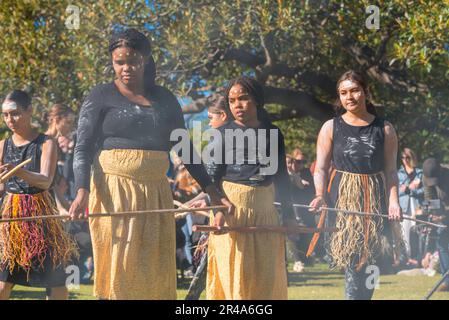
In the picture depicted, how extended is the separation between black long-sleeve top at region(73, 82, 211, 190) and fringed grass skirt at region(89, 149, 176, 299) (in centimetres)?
6

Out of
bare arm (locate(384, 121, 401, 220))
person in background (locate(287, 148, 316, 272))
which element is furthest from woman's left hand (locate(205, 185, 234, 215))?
person in background (locate(287, 148, 316, 272))

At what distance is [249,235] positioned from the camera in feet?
21.3

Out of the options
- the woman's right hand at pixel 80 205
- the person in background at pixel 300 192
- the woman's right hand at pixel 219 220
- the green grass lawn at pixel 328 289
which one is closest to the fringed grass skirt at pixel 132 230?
the woman's right hand at pixel 80 205

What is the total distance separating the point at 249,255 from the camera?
21.2 ft

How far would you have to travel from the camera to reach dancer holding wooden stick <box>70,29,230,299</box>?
5.84 metres

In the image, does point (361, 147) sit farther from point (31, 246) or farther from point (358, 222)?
point (31, 246)

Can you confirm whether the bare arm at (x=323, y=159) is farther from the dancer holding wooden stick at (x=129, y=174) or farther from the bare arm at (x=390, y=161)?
the dancer holding wooden stick at (x=129, y=174)

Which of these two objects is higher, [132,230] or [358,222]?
[358,222]

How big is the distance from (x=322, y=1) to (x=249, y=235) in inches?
249

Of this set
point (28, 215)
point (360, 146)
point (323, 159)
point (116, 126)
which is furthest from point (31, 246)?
point (360, 146)

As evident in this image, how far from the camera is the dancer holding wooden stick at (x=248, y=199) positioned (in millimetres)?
6457

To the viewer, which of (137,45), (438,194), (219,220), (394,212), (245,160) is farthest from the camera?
(438,194)

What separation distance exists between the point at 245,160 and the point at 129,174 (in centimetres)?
95

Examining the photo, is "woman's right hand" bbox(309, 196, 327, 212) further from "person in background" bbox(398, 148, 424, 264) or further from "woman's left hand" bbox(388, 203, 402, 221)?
"person in background" bbox(398, 148, 424, 264)
